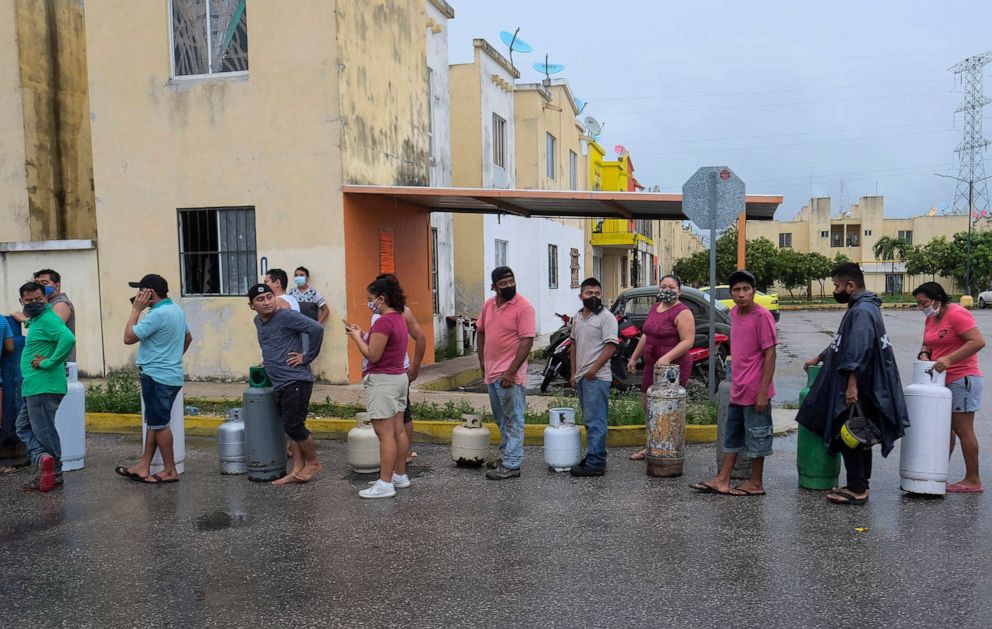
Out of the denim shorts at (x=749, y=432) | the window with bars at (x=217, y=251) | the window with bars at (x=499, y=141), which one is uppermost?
the window with bars at (x=499, y=141)

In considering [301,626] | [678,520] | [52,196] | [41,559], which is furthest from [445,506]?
[52,196]

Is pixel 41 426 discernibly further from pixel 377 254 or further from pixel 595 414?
pixel 377 254

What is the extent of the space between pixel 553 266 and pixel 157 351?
747 inches

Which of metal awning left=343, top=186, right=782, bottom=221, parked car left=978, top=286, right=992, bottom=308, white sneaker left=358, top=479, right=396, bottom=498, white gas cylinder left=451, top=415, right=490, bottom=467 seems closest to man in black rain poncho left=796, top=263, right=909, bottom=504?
white gas cylinder left=451, top=415, right=490, bottom=467

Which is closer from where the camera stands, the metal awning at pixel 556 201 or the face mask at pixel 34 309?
the face mask at pixel 34 309

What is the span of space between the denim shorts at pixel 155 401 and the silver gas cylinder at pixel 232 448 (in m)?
0.57

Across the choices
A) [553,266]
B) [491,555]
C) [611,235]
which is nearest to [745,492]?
[491,555]

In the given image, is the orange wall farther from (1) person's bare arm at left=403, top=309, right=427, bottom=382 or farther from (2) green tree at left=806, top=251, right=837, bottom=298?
(2) green tree at left=806, top=251, right=837, bottom=298

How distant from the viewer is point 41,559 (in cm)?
517

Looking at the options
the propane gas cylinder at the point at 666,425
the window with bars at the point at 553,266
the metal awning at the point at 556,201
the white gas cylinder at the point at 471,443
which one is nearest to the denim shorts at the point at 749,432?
the propane gas cylinder at the point at 666,425

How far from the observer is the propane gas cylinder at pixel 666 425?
22.6ft

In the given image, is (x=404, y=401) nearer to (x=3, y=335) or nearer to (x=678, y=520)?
(x=678, y=520)

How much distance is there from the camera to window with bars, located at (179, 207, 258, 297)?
40.6 feet

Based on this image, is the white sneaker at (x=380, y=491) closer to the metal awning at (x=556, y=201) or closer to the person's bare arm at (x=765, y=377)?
the person's bare arm at (x=765, y=377)
